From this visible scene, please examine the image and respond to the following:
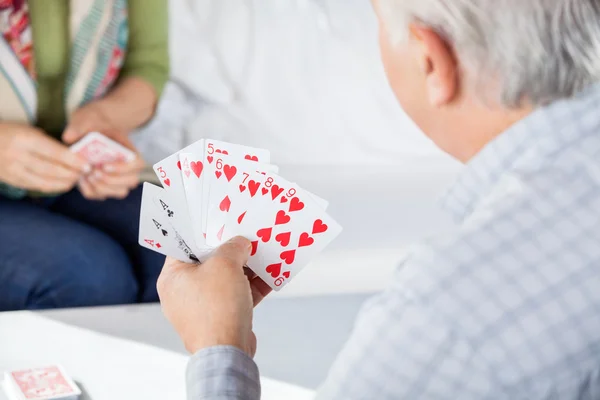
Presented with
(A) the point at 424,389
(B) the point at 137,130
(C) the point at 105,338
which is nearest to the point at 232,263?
(A) the point at 424,389

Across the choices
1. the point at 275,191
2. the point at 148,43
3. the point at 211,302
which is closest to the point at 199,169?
the point at 275,191

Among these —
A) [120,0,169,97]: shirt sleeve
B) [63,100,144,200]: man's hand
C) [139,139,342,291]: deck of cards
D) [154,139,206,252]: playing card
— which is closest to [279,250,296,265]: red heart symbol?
[139,139,342,291]: deck of cards

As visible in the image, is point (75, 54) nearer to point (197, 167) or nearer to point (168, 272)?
point (197, 167)

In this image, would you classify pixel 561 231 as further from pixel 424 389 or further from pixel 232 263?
pixel 232 263

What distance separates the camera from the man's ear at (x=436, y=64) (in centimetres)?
83

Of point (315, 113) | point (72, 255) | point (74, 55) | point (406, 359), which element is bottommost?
point (72, 255)

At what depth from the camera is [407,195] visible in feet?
8.20

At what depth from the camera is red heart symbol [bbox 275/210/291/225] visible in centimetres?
111

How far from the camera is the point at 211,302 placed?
3.05 ft

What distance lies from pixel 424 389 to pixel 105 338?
0.89 m

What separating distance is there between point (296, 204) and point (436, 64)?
13.5 inches

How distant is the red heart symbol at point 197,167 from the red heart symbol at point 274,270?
0.53 feet

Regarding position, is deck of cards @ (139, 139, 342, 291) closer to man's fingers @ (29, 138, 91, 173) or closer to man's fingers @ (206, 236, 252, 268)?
man's fingers @ (206, 236, 252, 268)

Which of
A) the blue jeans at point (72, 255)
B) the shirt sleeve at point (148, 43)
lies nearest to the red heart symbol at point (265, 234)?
the blue jeans at point (72, 255)
